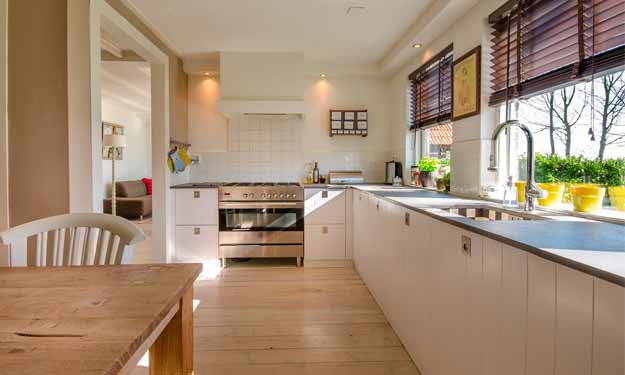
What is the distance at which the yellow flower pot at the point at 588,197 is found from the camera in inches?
60.9

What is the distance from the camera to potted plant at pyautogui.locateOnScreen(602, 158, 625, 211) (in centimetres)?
150

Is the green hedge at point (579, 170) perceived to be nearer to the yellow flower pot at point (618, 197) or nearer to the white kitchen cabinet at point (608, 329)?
the yellow flower pot at point (618, 197)

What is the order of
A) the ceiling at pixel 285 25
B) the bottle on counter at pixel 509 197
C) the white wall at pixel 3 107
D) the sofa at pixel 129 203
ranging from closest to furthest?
the bottle on counter at pixel 509 197 < the white wall at pixel 3 107 < the ceiling at pixel 285 25 < the sofa at pixel 129 203

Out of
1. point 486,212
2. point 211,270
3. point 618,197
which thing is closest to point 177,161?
point 211,270

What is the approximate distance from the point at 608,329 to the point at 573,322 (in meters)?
0.10

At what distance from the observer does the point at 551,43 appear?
6.05ft

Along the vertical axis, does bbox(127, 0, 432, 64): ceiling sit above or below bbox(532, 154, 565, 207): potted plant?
above

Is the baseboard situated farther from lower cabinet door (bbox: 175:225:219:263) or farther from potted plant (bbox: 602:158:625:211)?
potted plant (bbox: 602:158:625:211)

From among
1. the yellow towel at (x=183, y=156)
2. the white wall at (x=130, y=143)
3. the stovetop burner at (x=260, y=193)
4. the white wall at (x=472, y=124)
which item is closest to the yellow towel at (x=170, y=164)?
the yellow towel at (x=183, y=156)

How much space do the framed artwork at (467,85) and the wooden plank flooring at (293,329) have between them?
1.63 m

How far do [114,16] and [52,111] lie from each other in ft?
2.78

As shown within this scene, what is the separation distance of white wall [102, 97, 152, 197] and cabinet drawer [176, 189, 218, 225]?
411cm

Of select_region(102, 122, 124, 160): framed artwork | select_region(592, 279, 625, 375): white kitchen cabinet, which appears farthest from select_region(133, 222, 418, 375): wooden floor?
select_region(102, 122, 124, 160): framed artwork

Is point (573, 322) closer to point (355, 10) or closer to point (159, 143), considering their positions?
point (355, 10)
